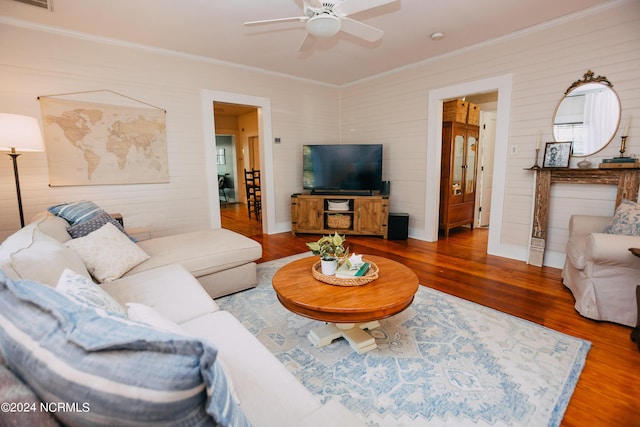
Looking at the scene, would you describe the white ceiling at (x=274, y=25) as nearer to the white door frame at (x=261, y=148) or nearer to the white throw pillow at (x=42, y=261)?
the white door frame at (x=261, y=148)

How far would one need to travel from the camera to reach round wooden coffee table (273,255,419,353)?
1.67m

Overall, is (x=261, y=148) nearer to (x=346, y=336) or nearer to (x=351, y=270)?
(x=351, y=270)

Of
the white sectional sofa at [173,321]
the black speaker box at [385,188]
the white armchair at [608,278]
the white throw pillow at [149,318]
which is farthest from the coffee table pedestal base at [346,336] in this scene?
the black speaker box at [385,188]

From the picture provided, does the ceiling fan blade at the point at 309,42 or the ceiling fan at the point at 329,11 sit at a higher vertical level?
the ceiling fan blade at the point at 309,42

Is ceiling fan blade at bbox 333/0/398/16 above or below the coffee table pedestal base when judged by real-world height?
above

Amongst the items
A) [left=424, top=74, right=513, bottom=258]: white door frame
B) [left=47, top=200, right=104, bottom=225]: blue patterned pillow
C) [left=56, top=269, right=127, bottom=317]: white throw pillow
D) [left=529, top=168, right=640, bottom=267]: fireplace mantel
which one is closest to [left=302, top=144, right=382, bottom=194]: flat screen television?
[left=424, top=74, right=513, bottom=258]: white door frame

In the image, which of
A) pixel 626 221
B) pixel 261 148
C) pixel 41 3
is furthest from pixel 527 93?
pixel 41 3

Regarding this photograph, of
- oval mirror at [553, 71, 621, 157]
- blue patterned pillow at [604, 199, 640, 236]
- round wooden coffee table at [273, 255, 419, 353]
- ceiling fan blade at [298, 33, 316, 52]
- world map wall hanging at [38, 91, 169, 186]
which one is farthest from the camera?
ceiling fan blade at [298, 33, 316, 52]

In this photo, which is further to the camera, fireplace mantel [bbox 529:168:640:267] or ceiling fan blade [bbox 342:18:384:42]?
fireplace mantel [bbox 529:168:640:267]

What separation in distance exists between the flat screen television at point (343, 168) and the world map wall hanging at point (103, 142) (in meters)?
2.27

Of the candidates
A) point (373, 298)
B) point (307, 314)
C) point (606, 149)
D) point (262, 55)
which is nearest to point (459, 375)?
point (373, 298)

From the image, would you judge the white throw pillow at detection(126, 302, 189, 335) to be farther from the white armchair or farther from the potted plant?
the white armchair

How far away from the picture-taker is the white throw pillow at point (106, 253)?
79.8 inches

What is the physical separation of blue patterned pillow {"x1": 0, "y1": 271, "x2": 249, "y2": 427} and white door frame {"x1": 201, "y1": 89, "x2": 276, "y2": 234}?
13.5 ft
